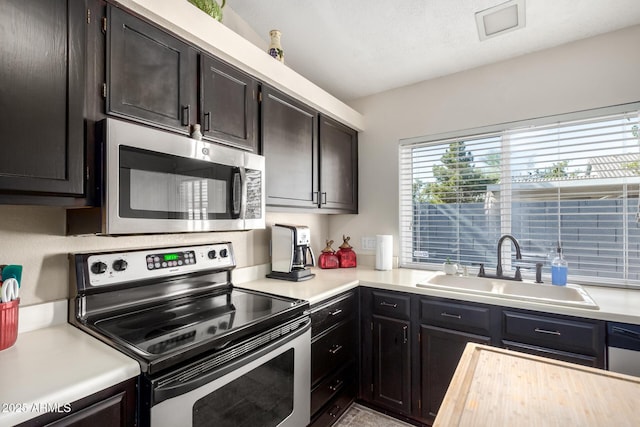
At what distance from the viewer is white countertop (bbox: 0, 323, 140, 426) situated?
73 cm

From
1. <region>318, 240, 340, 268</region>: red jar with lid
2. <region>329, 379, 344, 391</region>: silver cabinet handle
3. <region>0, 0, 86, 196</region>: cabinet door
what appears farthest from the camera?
<region>318, 240, 340, 268</region>: red jar with lid

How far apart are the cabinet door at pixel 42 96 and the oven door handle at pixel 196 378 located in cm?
69

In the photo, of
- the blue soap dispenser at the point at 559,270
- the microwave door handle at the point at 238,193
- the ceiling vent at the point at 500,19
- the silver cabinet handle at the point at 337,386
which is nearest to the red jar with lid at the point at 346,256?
the silver cabinet handle at the point at 337,386

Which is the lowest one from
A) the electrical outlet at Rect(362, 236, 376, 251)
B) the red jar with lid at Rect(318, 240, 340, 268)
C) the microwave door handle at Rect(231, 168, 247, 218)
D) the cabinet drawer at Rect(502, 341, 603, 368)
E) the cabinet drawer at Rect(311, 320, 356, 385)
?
the cabinet drawer at Rect(311, 320, 356, 385)

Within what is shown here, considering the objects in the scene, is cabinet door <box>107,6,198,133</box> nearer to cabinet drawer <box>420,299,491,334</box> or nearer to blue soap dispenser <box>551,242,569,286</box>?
cabinet drawer <box>420,299,491,334</box>

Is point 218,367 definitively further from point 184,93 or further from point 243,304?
point 184,93

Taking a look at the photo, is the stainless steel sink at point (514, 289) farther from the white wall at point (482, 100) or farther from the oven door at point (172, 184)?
the oven door at point (172, 184)

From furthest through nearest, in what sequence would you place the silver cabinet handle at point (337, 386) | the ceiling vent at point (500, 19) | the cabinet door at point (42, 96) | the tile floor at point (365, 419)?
the tile floor at point (365, 419) → the silver cabinet handle at point (337, 386) → the ceiling vent at point (500, 19) → the cabinet door at point (42, 96)

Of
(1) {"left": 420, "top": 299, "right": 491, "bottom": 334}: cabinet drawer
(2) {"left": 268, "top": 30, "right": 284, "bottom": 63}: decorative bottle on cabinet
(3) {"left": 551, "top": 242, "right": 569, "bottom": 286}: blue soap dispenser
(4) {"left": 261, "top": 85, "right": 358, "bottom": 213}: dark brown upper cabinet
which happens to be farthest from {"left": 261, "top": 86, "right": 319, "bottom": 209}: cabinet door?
(3) {"left": 551, "top": 242, "right": 569, "bottom": 286}: blue soap dispenser

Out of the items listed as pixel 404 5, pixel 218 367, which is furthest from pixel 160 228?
pixel 404 5

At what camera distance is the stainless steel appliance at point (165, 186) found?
106 centimetres

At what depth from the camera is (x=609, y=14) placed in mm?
1716

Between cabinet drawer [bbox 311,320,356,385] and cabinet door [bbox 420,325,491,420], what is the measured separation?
1.47 ft

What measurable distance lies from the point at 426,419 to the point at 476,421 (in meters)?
1.37
